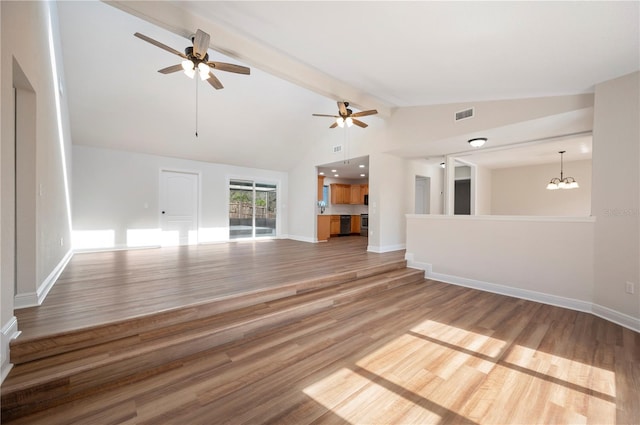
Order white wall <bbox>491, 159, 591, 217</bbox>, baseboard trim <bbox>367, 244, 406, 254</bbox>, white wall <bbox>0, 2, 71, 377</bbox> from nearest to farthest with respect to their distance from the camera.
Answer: white wall <bbox>0, 2, 71, 377</bbox>, baseboard trim <bbox>367, 244, 406, 254</bbox>, white wall <bbox>491, 159, 591, 217</bbox>

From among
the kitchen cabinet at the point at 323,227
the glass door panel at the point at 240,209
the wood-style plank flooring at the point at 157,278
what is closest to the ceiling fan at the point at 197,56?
the wood-style plank flooring at the point at 157,278

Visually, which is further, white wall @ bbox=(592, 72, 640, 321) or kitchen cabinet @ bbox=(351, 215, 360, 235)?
kitchen cabinet @ bbox=(351, 215, 360, 235)

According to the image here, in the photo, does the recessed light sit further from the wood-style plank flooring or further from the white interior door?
the white interior door

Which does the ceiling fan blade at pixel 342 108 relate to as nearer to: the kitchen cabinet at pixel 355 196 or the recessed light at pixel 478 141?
the recessed light at pixel 478 141

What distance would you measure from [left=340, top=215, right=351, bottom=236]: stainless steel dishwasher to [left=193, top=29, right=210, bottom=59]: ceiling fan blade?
7.63m

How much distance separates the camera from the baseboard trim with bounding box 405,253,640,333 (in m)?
2.97

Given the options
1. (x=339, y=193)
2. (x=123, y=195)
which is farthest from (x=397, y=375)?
(x=339, y=193)

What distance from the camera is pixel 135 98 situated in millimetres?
5051

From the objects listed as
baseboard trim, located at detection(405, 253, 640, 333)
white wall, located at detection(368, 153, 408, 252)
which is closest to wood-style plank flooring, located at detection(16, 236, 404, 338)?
white wall, located at detection(368, 153, 408, 252)

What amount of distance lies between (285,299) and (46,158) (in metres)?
3.20

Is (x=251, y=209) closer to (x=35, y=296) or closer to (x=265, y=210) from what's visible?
(x=265, y=210)

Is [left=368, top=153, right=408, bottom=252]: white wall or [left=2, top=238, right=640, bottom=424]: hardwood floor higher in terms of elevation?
[left=368, top=153, right=408, bottom=252]: white wall

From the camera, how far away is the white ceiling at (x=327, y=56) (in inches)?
94.7

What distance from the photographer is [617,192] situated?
3.04 meters
